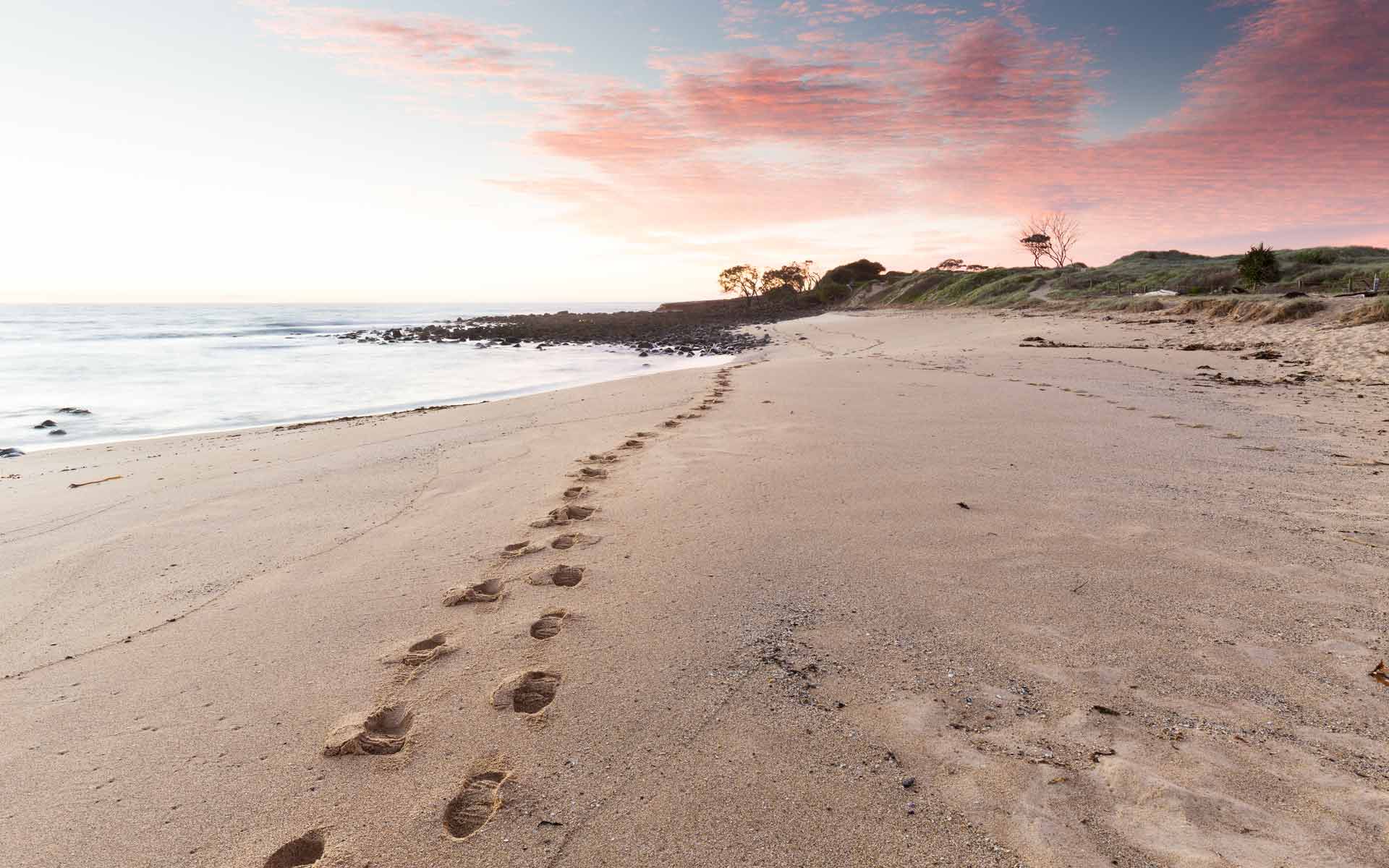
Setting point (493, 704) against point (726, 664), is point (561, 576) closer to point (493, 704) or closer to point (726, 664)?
point (493, 704)

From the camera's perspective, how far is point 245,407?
12.0 m

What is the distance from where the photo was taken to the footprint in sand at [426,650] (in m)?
2.35

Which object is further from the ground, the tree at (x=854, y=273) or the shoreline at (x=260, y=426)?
the tree at (x=854, y=273)

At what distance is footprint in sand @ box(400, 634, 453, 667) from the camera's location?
7.70 feet

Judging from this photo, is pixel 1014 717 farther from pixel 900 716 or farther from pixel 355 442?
pixel 355 442

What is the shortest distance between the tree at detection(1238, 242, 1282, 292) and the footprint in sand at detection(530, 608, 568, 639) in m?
29.3

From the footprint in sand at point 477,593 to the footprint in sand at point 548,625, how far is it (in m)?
0.33

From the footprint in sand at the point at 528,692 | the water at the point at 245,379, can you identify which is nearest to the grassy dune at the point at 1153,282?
the water at the point at 245,379

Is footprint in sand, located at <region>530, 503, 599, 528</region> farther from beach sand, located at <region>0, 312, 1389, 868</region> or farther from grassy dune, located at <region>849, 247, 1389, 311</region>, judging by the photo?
grassy dune, located at <region>849, 247, 1389, 311</region>

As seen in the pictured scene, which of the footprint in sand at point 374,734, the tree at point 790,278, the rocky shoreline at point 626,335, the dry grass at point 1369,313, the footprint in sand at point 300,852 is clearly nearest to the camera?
the footprint in sand at point 300,852

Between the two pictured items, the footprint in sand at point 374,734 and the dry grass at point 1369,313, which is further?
the dry grass at point 1369,313

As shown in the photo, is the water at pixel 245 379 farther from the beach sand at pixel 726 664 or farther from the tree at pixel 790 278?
the tree at pixel 790 278

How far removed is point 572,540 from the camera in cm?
346

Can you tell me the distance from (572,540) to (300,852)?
1.97 metres
